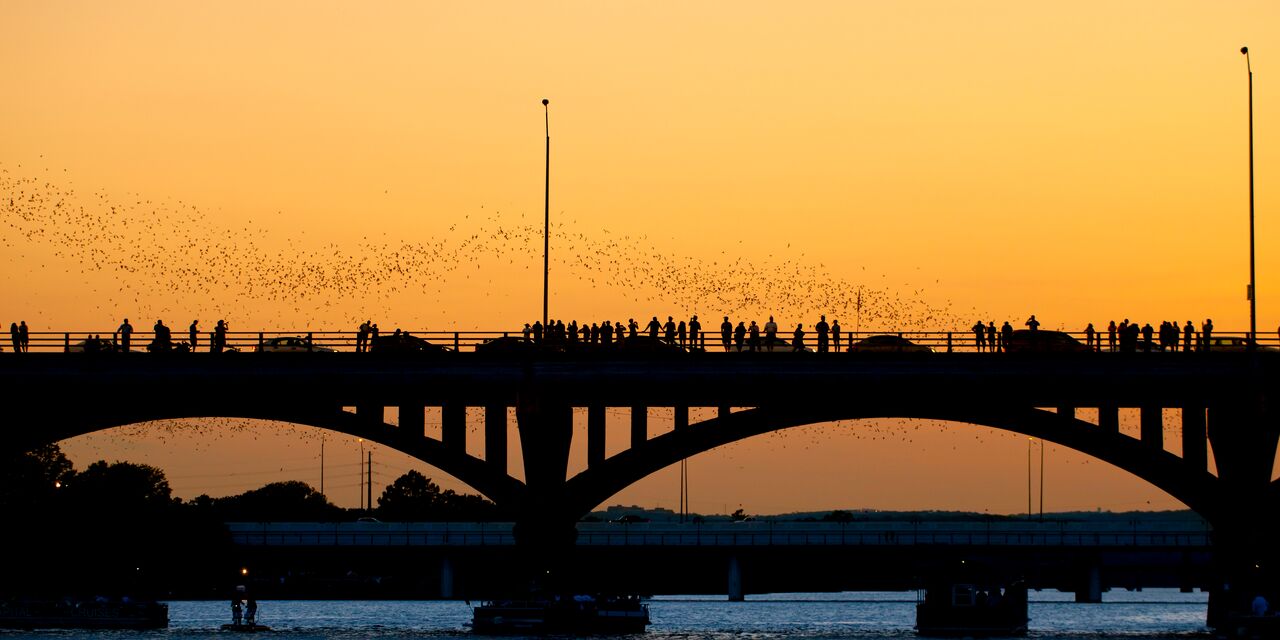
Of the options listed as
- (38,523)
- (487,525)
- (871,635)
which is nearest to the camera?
(871,635)

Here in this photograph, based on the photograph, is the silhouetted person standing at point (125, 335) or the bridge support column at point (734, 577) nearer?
the silhouetted person standing at point (125, 335)

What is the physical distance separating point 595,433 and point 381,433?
7.78 metres

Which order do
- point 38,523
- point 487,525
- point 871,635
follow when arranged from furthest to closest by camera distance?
1. point 487,525
2. point 38,523
3. point 871,635

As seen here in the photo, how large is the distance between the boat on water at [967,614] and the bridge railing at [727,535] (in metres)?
51.5

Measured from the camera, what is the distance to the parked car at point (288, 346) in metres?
76.6

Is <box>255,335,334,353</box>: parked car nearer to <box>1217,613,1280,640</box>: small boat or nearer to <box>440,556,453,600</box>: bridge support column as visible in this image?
<box>1217,613,1280,640</box>: small boat

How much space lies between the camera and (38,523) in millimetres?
121875

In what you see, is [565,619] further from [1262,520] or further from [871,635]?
[1262,520]

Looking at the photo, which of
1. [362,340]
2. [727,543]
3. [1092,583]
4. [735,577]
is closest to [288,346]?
[362,340]

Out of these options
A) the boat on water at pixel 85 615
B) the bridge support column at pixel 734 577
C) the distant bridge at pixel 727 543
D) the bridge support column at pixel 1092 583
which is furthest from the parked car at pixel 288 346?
the bridge support column at pixel 1092 583

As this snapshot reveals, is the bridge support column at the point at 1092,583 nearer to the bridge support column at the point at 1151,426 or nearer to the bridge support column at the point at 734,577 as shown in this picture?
the bridge support column at the point at 734,577

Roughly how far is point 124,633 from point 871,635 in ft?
101

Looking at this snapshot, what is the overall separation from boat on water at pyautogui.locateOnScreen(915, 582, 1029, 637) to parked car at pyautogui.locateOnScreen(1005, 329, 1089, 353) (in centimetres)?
1217

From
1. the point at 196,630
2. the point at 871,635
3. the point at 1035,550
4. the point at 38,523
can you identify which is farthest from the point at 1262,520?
the point at 38,523
